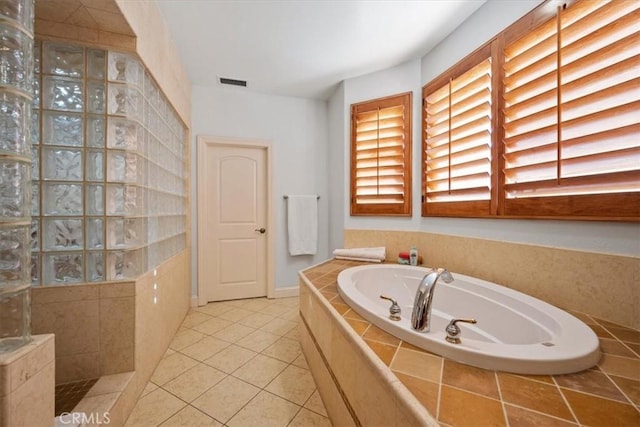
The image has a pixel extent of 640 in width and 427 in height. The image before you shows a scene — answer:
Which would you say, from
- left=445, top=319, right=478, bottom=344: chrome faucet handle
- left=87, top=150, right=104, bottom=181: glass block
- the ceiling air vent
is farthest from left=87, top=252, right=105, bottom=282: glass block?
the ceiling air vent

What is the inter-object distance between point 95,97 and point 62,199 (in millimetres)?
547

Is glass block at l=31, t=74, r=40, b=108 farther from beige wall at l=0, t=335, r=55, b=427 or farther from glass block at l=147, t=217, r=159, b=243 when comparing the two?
beige wall at l=0, t=335, r=55, b=427

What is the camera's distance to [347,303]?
1287mm

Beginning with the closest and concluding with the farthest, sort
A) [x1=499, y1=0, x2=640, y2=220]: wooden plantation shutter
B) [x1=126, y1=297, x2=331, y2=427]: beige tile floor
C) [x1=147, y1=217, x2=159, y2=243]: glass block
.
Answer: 1. [x1=499, y1=0, x2=640, y2=220]: wooden plantation shutter
2. [x1=126, y1=297, x2=331, y2=427]: beige tile floor
3. [x1=147, y1=217, x2=159, y2=243]: glass block

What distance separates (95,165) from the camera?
1282 mm

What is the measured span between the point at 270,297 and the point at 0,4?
273 centimetres

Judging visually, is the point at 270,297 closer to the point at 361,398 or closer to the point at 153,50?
the point at 361,398

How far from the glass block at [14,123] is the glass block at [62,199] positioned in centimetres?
60

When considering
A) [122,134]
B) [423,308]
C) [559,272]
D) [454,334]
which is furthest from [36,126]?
[559,272]

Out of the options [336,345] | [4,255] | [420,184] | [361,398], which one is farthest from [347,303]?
[420,184]

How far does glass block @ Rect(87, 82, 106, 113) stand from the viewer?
127 centimetres

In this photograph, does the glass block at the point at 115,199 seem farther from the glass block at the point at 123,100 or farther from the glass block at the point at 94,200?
the glass block at the point at 123,100

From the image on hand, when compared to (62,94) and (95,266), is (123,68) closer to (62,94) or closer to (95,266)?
(62,94)

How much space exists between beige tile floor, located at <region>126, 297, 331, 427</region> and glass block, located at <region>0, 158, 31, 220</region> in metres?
1.16
